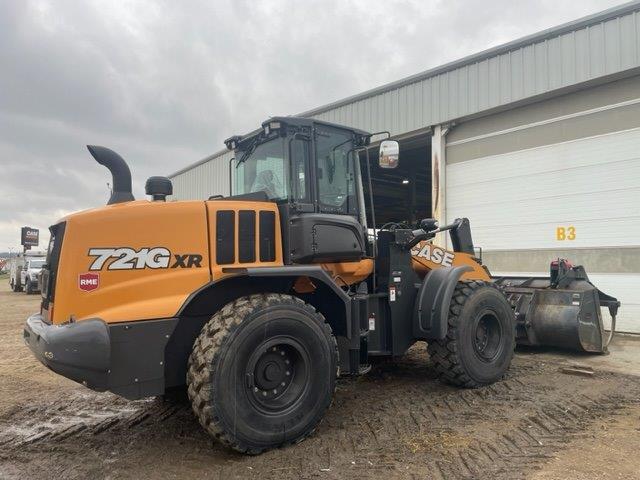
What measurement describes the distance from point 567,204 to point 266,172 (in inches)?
291

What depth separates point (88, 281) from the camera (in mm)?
3699

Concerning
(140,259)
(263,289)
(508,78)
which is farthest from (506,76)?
(140,259)

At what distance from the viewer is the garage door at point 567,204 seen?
9305 mm

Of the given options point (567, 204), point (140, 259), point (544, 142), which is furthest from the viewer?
point (544, 142)

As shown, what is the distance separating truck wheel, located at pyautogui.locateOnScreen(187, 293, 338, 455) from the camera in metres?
3.64

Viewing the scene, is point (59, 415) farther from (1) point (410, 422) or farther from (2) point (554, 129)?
(2) point (554, 129)

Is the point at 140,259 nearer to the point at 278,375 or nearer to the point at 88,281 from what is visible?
the point at 88,281

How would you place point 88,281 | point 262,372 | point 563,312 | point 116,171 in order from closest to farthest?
point 88,281, point 262,372, point 116,171, point 563,312

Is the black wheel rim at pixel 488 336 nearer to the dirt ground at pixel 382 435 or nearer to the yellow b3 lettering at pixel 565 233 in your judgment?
the dirt ground at pixel 382 435

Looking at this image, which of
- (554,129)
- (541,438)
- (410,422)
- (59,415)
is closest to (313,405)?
(410,422)

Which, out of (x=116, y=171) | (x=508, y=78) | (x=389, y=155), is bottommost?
(x=116, y=171)

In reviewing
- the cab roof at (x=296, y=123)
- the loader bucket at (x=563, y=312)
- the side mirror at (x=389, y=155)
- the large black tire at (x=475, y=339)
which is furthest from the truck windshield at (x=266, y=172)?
the loader bucket at (x=563, y=312)

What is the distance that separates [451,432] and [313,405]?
1.21m

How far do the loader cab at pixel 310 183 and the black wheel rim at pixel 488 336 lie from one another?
1722mm
